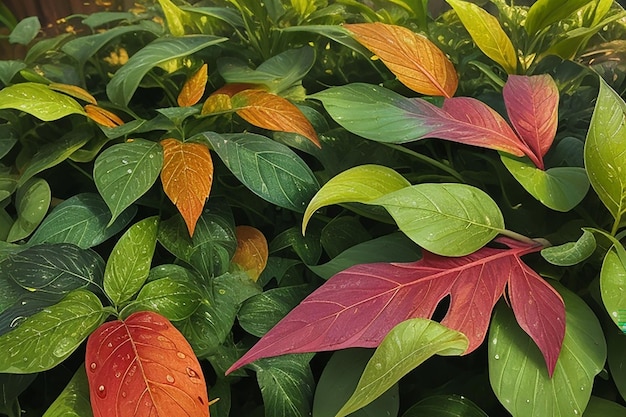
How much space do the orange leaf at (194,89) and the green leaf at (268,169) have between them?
4.0 inches

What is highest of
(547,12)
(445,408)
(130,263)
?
(547,12)

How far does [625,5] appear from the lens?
2.29ft

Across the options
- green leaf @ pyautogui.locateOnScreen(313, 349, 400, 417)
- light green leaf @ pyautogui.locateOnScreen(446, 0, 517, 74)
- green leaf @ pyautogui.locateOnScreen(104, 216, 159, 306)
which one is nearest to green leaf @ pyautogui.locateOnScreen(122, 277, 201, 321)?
green leaf @ pyautogui.locateOnScreen(104, 216, 159, 306)

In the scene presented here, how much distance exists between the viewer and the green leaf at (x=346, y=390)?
387 mm

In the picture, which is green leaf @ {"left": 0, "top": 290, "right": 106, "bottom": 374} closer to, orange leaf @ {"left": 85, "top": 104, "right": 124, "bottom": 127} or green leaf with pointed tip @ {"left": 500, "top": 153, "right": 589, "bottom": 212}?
orange leaf @ {"left": 85, "top": 104, "right": 124, "bottom": 127}

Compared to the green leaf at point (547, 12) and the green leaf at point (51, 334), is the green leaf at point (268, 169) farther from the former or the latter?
the green leaf at point (547, 12)

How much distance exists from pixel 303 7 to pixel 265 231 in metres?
0.28

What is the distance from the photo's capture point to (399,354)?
32 cm

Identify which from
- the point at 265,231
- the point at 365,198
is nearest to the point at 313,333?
the point at 365,198

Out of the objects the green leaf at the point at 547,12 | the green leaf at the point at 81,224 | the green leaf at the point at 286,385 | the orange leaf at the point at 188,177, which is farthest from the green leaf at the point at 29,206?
the green leaf at the point at 547,12

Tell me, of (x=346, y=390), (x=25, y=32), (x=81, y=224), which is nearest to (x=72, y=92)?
(x=81, y=224)

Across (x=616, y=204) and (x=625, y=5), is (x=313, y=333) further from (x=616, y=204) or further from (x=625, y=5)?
(x=625, y=5)

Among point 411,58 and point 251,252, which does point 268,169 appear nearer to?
point 251,252

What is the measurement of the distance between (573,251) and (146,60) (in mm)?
418
